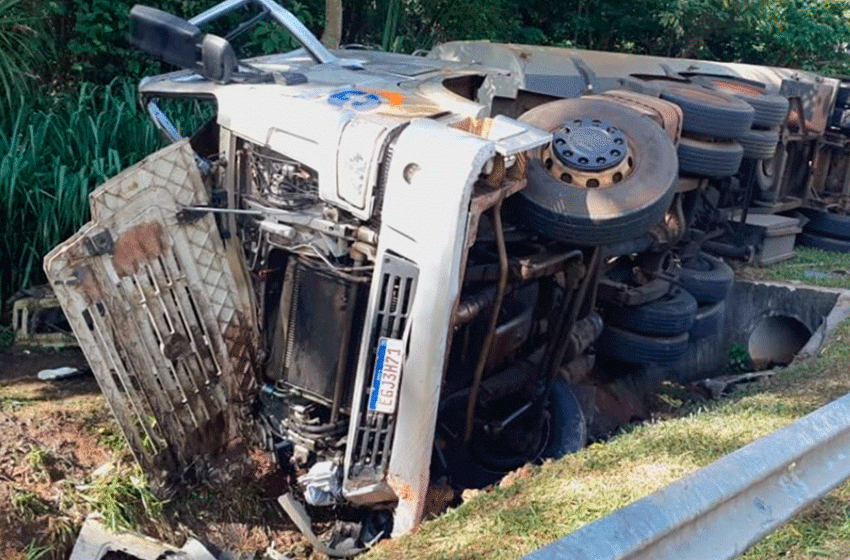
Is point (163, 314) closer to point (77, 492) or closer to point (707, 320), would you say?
point (77, 492)

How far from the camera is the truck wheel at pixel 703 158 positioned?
5332mm

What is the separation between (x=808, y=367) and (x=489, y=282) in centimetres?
206

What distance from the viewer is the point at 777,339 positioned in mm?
6840

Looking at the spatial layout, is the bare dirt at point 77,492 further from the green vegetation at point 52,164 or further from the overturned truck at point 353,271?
the green vegetation at point 52,164

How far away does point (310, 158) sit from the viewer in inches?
148

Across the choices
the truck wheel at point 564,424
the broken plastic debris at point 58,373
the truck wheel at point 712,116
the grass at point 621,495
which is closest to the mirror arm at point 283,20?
the broken plastic debris at point 58,373

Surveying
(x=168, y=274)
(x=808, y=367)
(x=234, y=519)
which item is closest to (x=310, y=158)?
(x=168, y=274)

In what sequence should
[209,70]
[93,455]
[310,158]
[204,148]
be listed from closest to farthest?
1. [310,158]
2. [93,455]
3. [209,70]
4. [204,148]

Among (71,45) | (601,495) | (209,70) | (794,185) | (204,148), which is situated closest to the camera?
(601,495)

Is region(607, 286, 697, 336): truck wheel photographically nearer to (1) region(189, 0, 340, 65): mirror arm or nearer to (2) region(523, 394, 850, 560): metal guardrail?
(1) region(189, 0, 340, 65): mirror arm

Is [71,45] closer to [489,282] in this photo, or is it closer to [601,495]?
[489,282]

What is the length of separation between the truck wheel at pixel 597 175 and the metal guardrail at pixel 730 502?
1.81m

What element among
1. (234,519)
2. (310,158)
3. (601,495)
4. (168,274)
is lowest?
(234,519)

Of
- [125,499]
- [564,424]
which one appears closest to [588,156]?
[564,424]
